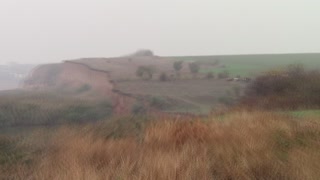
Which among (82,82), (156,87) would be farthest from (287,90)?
(82,82)

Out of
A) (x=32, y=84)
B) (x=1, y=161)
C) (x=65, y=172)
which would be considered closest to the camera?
(x=65, y=172)

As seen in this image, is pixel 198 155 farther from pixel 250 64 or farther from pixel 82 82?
pixel 250 64

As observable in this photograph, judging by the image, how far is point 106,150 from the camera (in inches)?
328

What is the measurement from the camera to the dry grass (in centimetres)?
618

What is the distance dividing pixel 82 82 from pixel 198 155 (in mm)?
39054

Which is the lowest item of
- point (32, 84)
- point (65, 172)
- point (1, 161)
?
point (32, 84)

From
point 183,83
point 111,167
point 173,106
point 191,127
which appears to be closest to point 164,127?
point 191,127

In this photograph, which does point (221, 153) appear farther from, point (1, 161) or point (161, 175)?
point (1, 161)

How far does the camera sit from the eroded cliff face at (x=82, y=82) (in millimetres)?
31642

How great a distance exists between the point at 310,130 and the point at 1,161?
20.6 feet

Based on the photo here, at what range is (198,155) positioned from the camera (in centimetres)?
720

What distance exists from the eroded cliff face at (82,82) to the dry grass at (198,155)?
60.8 feet

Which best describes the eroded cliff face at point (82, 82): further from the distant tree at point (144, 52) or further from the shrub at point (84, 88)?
the distant tree at point (144, 52)

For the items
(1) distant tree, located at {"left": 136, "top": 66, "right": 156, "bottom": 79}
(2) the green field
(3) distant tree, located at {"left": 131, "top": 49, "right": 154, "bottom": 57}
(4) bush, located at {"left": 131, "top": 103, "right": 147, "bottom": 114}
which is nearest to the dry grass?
(4) bush, located at {"left": 131, "top": 103, "right": 147, "bottom": 114}
